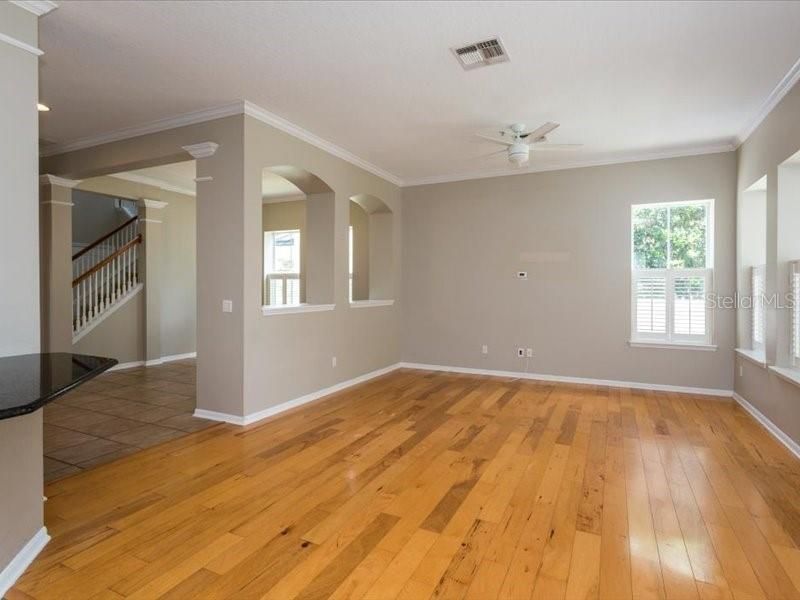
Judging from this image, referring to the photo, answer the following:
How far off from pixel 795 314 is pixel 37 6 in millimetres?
5701

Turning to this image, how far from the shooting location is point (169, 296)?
744cm

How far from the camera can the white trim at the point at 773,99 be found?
3.34 metres

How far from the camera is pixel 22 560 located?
1993 millimetres

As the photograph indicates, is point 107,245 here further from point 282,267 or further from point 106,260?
point 282,267

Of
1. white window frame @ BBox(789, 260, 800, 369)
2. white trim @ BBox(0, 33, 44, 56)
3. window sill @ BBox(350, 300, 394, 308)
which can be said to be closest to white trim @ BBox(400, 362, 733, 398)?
window sill @ BBox(350, 300, 394, 308)

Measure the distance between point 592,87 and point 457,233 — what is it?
124 inches

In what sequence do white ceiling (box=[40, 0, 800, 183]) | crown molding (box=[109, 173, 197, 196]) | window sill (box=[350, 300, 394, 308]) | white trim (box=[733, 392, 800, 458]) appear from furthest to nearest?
crown molding (box=[109, 173, 197, 196]) → window sill (box=[350, 300, 394, 308]) → white trim (box=[733, 392, 800, 458]) → white ceiling (box=[40, 0, 800, 183])

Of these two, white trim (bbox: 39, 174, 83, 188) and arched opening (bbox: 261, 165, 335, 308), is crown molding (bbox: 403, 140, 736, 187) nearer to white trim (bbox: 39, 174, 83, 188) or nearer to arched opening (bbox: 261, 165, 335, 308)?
arched opening (bbox: 261, 165, 335, 308)

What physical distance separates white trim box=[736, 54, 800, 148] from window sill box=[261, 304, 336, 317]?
15.2ft

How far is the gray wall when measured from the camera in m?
5.30

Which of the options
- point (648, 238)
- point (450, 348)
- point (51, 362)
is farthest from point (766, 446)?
point (51, 362)

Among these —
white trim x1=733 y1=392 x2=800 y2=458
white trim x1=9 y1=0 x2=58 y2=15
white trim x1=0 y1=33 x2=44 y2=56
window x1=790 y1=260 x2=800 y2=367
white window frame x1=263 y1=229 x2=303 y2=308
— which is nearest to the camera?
white trim x1=0 y1=33 x2=44 y2=56

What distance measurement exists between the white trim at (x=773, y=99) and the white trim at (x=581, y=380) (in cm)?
288

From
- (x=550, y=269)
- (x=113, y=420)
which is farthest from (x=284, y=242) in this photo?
(x=550, y=269)
